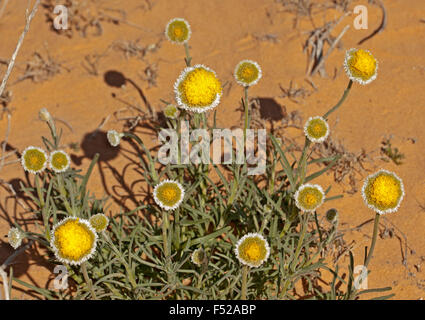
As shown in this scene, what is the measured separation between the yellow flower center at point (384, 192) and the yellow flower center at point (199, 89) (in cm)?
111

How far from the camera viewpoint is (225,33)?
582 cm

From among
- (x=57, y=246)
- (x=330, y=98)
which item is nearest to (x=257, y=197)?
(x=57, y=246)

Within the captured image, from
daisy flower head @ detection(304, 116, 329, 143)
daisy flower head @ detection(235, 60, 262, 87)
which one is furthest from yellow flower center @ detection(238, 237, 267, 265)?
daisy flower head @ detection(235, 60, 262, 87)

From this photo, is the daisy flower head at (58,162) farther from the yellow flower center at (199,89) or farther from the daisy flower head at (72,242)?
the yellow flower center at (199,89)

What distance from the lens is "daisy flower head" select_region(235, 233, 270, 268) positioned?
2.56 meters

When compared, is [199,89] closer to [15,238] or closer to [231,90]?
[15,238]

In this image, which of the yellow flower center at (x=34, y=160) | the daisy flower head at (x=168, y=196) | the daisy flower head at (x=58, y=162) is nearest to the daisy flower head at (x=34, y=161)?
the yellow flower center at (x=34, y=160)

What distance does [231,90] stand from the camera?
505 centimetres

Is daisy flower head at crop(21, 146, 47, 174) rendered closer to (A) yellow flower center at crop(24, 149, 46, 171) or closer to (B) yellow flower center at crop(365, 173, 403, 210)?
(A) yellow flower center at crop(24, 149, 46, 171)

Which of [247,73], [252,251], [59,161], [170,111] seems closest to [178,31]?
[170,111]

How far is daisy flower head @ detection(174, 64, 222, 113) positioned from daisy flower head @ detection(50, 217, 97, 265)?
3.26ft

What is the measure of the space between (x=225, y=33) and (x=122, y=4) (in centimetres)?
162

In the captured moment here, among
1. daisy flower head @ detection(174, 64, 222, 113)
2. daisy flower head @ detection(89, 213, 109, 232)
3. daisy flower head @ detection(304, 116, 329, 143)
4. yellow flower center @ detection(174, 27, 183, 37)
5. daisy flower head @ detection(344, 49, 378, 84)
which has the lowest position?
daisy flower head @ detection(89, 213, 109, 232)
